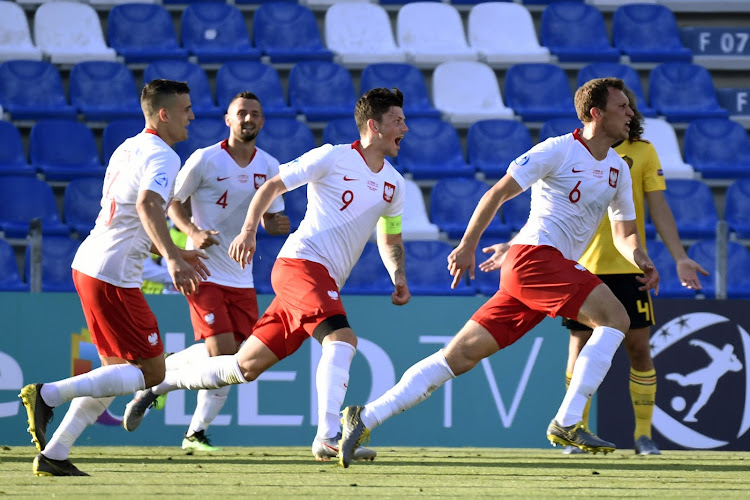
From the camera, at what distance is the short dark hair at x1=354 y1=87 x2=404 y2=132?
6.22 metres

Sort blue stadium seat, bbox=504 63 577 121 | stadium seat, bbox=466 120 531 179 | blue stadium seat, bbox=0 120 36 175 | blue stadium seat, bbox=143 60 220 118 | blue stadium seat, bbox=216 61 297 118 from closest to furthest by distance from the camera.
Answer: blue stadium seat, bbox=0 120 36 175, stadium seat, bbox=466 120 531 179, blue stadium seat, bbox=143 60 220 118, blue stadium seat, bbox=216 61 297 118, blue stadium seat, bbox=504 63 577 121

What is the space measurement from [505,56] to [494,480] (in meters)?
7.89

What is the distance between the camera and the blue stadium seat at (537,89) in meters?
12.0

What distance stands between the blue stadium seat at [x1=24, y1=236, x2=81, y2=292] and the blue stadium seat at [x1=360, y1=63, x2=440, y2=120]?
350cm

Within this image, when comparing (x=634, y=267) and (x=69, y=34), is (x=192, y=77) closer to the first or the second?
(x=69, y=34)

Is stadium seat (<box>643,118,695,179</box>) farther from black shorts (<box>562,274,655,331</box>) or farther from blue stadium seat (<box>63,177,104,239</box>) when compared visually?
blue stadium seat (<box>63,177,104,239</box>)

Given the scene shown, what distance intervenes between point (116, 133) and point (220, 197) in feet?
13.3

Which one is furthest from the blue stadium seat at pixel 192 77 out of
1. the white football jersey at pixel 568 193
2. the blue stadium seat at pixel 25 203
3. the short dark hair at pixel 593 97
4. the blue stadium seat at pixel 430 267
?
the white football jersey at pixel 568 193

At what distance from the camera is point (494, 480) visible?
17.8 feet

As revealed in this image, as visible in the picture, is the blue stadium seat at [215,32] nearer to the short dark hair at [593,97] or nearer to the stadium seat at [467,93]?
the stadium seat at [467,93]

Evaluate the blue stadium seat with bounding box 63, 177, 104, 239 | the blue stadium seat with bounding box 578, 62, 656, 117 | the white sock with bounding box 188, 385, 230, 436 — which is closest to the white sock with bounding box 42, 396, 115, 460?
the white sock with bounding box 188, 385, 230, 436

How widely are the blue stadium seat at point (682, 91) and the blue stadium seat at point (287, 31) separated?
3.48 meters

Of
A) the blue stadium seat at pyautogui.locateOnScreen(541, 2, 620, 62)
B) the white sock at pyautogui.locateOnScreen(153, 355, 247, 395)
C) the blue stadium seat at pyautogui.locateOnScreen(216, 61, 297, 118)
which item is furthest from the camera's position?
the blue stadium seat at pyautogui.locateOnScreen(541, 2, 620, 62)

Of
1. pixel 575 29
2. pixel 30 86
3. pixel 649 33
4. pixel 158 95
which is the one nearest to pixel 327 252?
pixel 158 95
